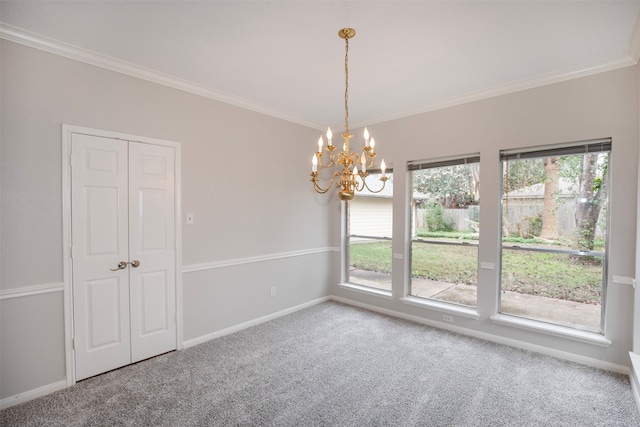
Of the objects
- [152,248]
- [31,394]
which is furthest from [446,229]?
[31,394]

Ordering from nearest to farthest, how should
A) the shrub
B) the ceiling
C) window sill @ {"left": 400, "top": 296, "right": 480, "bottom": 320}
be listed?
the ceiling
window sill @ {"left": 400, "top": 296, "right": 480, "bottom": 320}
the shrub

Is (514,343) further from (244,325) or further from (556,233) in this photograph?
(244,325)

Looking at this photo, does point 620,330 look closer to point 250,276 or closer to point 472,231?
point 472,231

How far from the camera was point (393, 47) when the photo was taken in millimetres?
2389

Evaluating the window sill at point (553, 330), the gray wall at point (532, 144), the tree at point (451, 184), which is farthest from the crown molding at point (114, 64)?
the window sill at point (553, 330)

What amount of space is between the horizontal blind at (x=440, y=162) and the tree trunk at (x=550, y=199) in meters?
0.69

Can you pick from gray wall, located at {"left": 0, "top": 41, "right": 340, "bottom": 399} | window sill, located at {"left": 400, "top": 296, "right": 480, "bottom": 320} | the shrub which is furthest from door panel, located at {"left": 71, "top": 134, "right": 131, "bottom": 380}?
the shrub

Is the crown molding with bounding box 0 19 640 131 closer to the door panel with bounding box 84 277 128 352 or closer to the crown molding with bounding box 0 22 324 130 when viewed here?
the crown molding with bounding box 0 22 324 130

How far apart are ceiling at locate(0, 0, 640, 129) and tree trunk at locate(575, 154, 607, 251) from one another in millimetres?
883

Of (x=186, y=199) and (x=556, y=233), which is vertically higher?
(x=186, y=199)

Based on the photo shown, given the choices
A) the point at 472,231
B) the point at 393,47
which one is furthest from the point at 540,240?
the point at 393,47

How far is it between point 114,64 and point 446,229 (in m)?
3.94

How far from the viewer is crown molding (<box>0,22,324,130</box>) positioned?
2.17 meters

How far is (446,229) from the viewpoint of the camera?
147 inches
